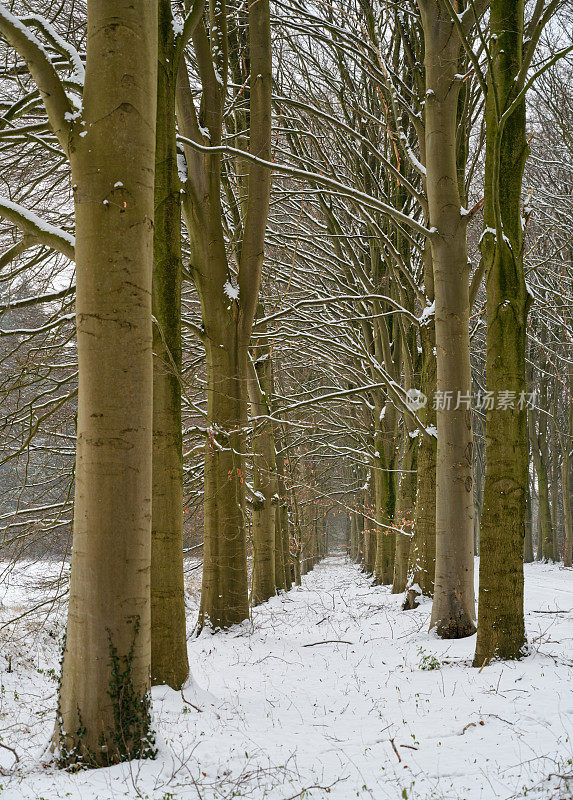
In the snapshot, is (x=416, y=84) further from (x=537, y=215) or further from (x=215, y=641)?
(x=215, y=641)

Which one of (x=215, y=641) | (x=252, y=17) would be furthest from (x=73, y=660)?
(x=252, y=17)

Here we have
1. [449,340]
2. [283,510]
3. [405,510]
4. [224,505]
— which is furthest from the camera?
[283,510]

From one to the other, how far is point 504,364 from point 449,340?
1739 millimetres

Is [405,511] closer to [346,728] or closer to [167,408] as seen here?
[167,408]

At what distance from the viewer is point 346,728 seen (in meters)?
4.29

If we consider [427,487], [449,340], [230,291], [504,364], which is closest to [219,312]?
[230,291]

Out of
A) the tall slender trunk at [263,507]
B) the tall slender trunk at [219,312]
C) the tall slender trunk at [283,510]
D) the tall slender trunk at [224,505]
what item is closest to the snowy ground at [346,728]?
the tall slender trunk at [224,505]

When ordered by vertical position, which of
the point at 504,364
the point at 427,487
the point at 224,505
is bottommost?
the point at 224,505

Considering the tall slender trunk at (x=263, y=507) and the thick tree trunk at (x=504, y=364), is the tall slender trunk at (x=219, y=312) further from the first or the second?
the thick tree trunk at (x=504, y=364)

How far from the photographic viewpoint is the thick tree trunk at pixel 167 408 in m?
5.02

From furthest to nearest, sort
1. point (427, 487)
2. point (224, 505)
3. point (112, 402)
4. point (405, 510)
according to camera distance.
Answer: point (405, 510) < point (427, 487) < point (224, 505) < point (112, 402)

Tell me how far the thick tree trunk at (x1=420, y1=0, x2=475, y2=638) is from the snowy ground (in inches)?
25.0

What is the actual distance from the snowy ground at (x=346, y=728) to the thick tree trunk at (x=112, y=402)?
310mm

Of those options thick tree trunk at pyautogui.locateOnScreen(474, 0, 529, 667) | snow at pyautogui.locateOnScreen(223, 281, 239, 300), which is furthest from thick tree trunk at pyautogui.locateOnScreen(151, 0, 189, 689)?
snow at pyautogui.locateOnScreen(223, 281, 239, 300)
